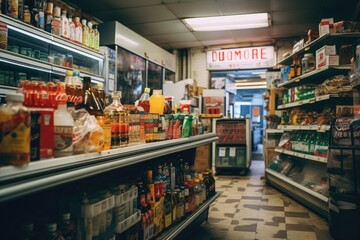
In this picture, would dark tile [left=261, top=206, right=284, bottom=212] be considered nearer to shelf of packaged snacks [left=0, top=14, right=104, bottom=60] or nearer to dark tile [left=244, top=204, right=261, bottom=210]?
dark tile [left=244, top=204, right=261, bottom=210]

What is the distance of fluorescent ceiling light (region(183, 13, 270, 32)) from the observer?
589cm

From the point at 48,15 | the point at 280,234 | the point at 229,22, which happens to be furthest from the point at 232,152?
the point at 48,15

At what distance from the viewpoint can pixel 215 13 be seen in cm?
568

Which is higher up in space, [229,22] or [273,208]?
[229,22]

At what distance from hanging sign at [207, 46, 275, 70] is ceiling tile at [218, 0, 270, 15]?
2.09m

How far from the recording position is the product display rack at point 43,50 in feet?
10.9

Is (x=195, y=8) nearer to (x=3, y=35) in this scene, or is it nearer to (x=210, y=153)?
(x=210, y=153)

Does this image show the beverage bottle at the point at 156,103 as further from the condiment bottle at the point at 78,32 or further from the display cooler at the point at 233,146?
the display cooler at the point at 233,146

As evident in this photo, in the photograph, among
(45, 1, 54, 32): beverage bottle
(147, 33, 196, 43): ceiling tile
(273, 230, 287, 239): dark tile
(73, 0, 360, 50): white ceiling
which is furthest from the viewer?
(147, 33, 196, 43): ceiling tile

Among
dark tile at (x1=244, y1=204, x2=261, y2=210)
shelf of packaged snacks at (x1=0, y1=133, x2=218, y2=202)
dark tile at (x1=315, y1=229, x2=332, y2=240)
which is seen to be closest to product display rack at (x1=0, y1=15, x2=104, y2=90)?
shelf of packaged snacks at (x1=0, y1=133, x2=218, y2=202)

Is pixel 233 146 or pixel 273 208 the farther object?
pixel 233 146

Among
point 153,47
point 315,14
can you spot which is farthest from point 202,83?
point 315,14

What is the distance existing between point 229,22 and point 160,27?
1.42 metres

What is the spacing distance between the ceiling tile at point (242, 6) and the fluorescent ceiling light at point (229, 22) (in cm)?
24
